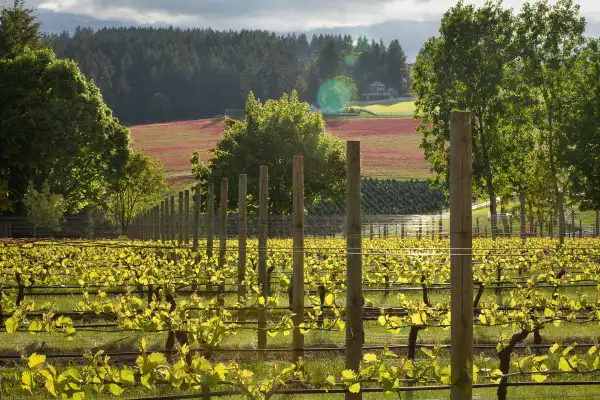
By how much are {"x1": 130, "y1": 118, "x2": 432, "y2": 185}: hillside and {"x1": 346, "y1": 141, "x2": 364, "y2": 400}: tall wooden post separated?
66897 mm

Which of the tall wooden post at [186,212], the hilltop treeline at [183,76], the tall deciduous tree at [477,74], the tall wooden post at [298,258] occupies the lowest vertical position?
the tall wooden post at [186,212]

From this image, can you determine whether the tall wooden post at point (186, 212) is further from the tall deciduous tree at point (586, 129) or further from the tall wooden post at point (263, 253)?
the tall deciduous tree at point (586, 129)

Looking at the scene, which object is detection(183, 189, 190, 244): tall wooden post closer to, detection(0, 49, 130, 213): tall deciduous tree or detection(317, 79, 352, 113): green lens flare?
detection(0, 49, 130, 213): tall deciduous tree

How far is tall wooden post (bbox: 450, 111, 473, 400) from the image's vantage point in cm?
700

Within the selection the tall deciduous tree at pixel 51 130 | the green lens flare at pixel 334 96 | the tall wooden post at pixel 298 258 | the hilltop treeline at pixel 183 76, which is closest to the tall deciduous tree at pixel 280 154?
the tall deciduous tree at pixel 51 130

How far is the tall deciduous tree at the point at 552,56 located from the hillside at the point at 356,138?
3399 cm

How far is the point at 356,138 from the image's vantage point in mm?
90500

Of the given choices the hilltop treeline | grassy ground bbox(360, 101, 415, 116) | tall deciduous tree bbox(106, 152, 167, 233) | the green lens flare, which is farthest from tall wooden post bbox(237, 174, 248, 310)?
the green lens flare

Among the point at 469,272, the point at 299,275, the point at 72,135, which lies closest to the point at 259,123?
the point at 72,135

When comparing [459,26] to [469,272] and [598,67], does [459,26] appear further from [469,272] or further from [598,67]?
[469,272]

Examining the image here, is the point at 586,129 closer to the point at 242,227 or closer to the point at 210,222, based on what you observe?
the point at 210,222

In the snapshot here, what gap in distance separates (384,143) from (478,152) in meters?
47.5

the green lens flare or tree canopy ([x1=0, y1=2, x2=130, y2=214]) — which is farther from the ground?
the green lens flare

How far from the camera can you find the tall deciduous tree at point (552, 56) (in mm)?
40156
